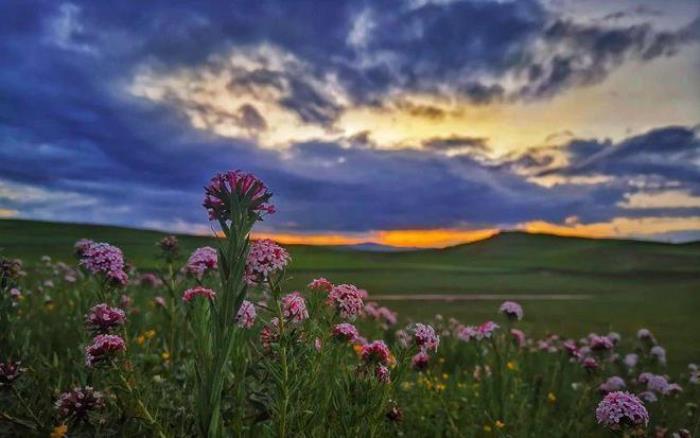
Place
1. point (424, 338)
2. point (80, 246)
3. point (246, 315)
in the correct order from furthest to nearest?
point (80, 246) < point (246, 315) < point (424, 338)

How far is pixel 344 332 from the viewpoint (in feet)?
11.5

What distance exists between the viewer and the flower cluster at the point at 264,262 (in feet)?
9.52

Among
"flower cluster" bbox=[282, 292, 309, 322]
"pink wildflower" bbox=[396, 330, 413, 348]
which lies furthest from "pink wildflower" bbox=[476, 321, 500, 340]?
"flower cluster" bbox=[282, 292, 309, 322]

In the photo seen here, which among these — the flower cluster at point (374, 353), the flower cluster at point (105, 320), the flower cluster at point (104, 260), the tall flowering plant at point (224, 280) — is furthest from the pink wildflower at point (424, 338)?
the flower cluster at point (104, 260)

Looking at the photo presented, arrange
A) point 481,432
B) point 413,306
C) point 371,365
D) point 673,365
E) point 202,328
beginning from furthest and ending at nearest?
1. point 413,306
2. point 673,365
3. point 481,432
4. point 371,365
5. point 202,328

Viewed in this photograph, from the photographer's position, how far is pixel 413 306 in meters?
16.0

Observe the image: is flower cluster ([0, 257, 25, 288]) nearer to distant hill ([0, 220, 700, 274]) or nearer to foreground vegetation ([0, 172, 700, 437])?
foreground vegetation ([0, 172, 700, 437])

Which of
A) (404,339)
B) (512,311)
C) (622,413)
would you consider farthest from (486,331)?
(622,413)

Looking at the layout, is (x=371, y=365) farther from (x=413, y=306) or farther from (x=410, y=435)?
(x=413, y=306)

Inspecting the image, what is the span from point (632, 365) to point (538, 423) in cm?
340

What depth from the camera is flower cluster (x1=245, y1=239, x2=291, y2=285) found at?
2900mm

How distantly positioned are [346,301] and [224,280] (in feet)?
3.31

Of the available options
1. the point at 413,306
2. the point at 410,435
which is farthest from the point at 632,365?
the point at 413,306

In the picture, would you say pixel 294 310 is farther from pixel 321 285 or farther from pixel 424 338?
pixel 424 338
